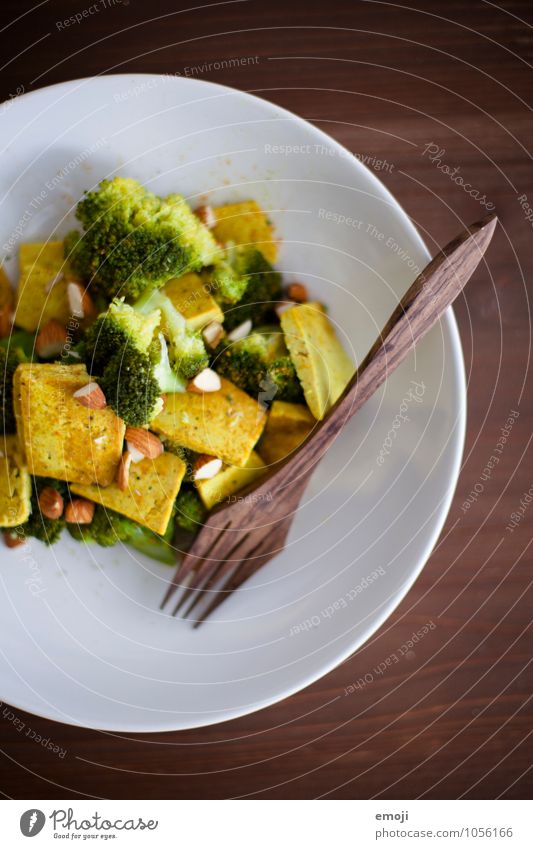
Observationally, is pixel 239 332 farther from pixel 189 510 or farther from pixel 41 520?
pixel 41 520

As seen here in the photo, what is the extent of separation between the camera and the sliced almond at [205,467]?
1366 mm

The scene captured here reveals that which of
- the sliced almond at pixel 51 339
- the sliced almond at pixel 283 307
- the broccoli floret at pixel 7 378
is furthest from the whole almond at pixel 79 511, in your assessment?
the sliced almond at pixel 283 307

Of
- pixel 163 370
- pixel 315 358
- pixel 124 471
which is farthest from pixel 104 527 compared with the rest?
pixel 315 358

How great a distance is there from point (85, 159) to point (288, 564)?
3.30ft

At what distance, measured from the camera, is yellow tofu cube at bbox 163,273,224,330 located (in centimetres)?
133

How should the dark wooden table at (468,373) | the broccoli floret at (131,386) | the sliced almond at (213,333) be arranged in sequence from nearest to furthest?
1. the broccoli floret at (131,386)
2. the sliced almond at (213,333)
3. the dark wooden table at (468,373)

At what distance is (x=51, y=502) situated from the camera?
139 centimetres

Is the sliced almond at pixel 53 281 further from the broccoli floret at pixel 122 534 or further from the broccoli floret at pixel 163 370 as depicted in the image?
the broccoli floret at pixel 122 534

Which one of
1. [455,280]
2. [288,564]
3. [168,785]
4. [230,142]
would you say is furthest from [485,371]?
[168,785]

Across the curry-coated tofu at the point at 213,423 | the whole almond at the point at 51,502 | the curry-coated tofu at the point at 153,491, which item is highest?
the curry-coated tofu at the point at 213,423

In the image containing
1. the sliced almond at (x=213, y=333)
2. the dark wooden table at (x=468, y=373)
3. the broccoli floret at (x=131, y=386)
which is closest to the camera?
the broccoli floret at (x=131, y=386)

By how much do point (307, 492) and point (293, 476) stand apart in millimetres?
106

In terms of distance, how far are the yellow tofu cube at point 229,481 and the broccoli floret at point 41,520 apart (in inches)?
12.1

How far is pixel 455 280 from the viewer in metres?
1.35
